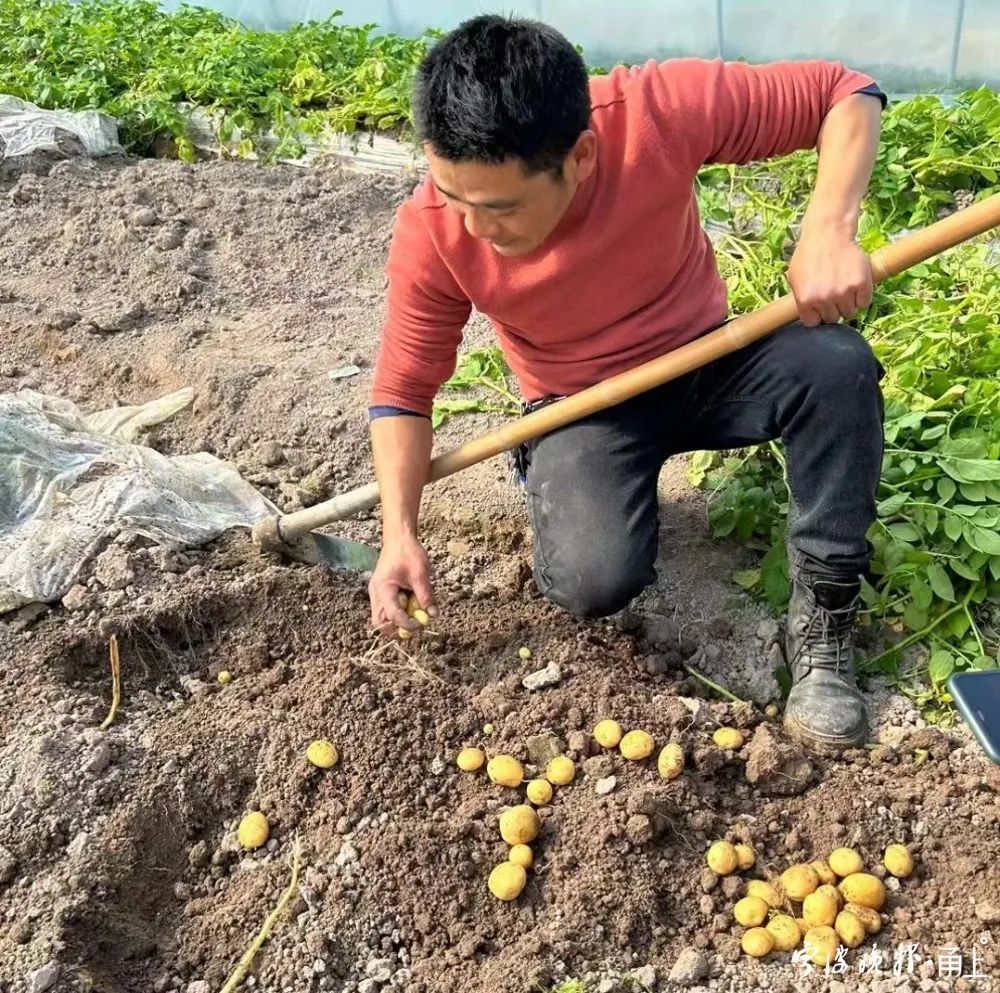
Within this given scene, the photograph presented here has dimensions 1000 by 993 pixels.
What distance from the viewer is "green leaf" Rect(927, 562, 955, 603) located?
2322 mm

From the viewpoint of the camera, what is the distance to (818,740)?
2.13 metres

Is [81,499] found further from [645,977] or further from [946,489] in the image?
[946,489]

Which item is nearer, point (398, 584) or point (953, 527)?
point (398, 584)

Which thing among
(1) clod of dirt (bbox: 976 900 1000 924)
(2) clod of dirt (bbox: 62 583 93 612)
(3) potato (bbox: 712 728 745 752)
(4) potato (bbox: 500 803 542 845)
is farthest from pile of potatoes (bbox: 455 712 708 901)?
(2) clod of dirt (bbox: 62 583 93 612)

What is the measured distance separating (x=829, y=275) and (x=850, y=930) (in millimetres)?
1177

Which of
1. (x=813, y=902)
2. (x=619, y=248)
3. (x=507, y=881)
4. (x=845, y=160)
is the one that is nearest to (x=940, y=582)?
(x=813, y=902)

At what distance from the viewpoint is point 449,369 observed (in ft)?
7.41

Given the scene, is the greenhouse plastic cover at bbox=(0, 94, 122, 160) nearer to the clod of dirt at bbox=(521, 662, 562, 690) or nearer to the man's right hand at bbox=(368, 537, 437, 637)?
the man's right hand at bbox=(368, 537, 437, 637)

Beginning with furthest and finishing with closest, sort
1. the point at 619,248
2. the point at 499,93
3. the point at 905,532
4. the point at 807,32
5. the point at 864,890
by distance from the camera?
the point at 807,32
the point at 905,532
the point at 619,248
the point at 864,890
the point at 499,93

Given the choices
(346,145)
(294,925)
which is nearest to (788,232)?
(346,145)

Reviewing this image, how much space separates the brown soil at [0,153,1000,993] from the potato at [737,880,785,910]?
0.13 ft

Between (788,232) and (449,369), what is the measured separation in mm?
1849

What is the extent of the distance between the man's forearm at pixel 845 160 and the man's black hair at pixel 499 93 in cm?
59

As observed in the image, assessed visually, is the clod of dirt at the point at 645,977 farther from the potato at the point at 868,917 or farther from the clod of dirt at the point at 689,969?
the potato at the point at 868,917
